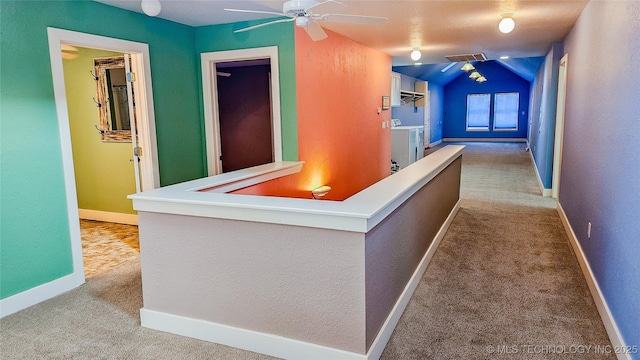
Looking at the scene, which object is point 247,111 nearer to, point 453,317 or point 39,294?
point 39,294

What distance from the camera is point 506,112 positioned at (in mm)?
15969

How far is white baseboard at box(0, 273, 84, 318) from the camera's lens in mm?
2730

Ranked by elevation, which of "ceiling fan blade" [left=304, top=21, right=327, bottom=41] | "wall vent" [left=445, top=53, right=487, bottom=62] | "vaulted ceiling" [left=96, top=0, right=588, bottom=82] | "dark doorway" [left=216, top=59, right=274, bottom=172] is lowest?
"dark doorway" [left=216, top=59, right=274, bottom=172]

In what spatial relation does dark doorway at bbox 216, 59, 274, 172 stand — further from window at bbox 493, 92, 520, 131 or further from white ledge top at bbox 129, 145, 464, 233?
window at bbox 493, 92, 520, 131

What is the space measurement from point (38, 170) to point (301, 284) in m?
2.16

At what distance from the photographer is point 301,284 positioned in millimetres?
2086

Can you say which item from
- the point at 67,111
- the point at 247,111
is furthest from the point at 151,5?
the point at 247,111

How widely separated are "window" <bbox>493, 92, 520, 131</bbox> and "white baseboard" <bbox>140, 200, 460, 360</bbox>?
1515 cm

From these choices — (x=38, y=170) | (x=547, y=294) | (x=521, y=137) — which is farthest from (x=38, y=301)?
(x=521, y=137)

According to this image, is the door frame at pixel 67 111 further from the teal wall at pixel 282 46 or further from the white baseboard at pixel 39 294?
the teal wall at pixel 282 46

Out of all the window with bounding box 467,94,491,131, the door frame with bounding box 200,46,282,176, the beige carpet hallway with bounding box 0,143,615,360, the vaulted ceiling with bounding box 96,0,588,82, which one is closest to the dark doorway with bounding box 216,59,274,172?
the vaulted ceiling with bounding box 96,0,588,82

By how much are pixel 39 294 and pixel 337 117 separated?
344 centimetres

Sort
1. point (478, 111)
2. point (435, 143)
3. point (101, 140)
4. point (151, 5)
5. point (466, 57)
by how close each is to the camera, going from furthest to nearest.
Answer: point (478, 111) → point (435, 143) → point (466, 57) → point (101, 140) → point (151, 5)

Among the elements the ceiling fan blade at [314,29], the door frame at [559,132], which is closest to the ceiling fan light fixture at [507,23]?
the door frame at [559,132]
